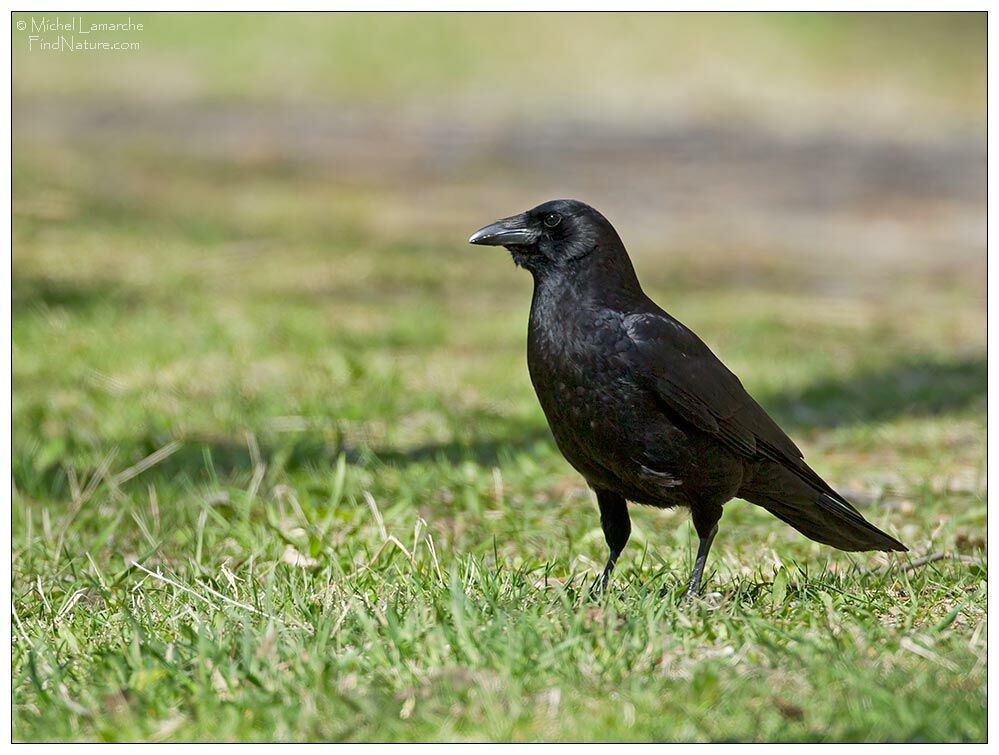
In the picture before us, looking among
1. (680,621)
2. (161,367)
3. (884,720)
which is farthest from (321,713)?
(161,367)

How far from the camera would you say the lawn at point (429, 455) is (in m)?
3.17

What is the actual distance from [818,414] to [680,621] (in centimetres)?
382

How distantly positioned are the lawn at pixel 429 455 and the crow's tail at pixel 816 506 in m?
0.10

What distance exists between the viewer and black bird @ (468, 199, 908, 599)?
3908 mm

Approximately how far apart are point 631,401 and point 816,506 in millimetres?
815

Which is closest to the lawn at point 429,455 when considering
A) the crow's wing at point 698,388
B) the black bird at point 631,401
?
the black bird at point 631,401

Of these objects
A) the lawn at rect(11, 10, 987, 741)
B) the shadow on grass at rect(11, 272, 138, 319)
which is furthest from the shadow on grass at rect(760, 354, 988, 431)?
the shadow on grass at rect(11, 272, 138, 319)

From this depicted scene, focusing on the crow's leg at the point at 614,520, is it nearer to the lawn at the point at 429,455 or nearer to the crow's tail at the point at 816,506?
the lawn at the point at 429,455

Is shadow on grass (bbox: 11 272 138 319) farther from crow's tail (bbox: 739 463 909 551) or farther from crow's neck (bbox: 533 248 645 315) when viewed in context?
crow's tail (bbox: 739 463 909 551)

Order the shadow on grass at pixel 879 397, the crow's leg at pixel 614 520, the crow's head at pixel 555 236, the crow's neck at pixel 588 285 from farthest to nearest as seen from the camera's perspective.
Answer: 1. the shadow on grass at pixel 879 397
2. the crow's leg at pixel 614 520
3. the crow's head at pixel 555 236
4. the crow's neck at pixel 588 285

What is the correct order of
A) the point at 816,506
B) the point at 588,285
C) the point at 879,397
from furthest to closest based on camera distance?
the point at 879,397 < the point at 816,506 < the point at 588,285

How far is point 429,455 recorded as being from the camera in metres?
5.97

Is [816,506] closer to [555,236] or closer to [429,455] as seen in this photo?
[555,236]

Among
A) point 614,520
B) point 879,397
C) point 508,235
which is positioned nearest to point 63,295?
point 879,397
